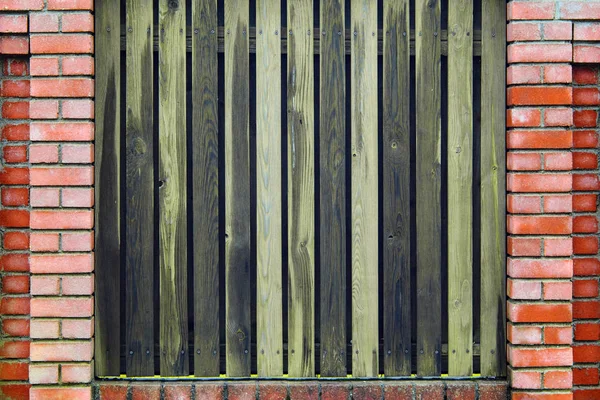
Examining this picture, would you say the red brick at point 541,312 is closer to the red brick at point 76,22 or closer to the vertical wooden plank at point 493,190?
the vertical wooden plank at point 493,190

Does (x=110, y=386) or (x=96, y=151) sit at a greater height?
(x=96, y=151)

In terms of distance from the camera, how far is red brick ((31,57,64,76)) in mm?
2820

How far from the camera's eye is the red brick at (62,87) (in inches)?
111

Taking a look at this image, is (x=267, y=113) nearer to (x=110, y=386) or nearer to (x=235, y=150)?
(x=235, y=150)

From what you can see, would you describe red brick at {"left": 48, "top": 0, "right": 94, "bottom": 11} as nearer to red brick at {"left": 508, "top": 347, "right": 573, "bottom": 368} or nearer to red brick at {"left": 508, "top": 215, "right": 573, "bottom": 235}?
red brick at {"left": 508, "top": 215, "right": 573, "bottom": 235}

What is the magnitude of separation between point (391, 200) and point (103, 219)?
4.63ft

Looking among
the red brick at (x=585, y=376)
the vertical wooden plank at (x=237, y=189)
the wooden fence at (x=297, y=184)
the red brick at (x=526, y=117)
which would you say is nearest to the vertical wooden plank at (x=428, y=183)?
the wooden fence at (x=297, y=184)

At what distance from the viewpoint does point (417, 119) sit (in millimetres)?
3006

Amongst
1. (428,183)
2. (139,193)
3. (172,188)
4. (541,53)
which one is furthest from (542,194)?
(139,193)

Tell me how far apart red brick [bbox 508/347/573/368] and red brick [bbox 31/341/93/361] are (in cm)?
202

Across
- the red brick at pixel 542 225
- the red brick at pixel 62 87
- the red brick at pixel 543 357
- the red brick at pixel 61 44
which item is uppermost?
the red brick at pixel 61 44

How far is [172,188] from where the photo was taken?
2992 mm

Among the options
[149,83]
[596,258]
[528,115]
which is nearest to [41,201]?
[149,83]

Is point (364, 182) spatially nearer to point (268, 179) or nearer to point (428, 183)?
point (428, 183)
